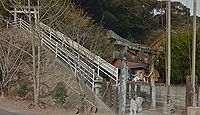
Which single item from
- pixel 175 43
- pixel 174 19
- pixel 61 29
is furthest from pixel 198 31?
pixel 174 19

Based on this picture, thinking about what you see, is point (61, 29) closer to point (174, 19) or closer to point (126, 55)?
point (126, 55)

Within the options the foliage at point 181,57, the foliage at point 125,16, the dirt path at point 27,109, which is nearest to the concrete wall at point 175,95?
the foliage at point 181,57

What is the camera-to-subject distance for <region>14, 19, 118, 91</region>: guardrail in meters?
17.8

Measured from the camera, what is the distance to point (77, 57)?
1864 centimetres

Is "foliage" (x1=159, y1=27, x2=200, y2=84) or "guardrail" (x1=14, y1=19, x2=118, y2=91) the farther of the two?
"foliage" (x1=159, y1=27, x2=200, y2=84)

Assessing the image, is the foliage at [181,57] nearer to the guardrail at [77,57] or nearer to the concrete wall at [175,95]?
the concrete wall at [175,95]

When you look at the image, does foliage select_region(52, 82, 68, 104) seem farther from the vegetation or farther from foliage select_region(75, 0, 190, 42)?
foliage select_region(75, 0, 190, 42)

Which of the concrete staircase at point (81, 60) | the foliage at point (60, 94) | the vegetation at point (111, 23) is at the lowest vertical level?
the foliage at point (60, 94)

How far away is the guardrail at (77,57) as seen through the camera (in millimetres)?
17766

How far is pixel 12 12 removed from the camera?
23.1 metres

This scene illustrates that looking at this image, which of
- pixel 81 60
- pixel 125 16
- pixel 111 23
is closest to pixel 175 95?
pixel 81 60

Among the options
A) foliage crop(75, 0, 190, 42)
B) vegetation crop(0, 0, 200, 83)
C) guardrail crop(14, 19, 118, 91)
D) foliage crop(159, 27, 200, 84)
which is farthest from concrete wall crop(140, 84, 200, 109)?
foliage crop(75, 0, 190, 42)

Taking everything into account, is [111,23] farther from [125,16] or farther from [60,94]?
[60,94]

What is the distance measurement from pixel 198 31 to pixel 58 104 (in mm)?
14763
